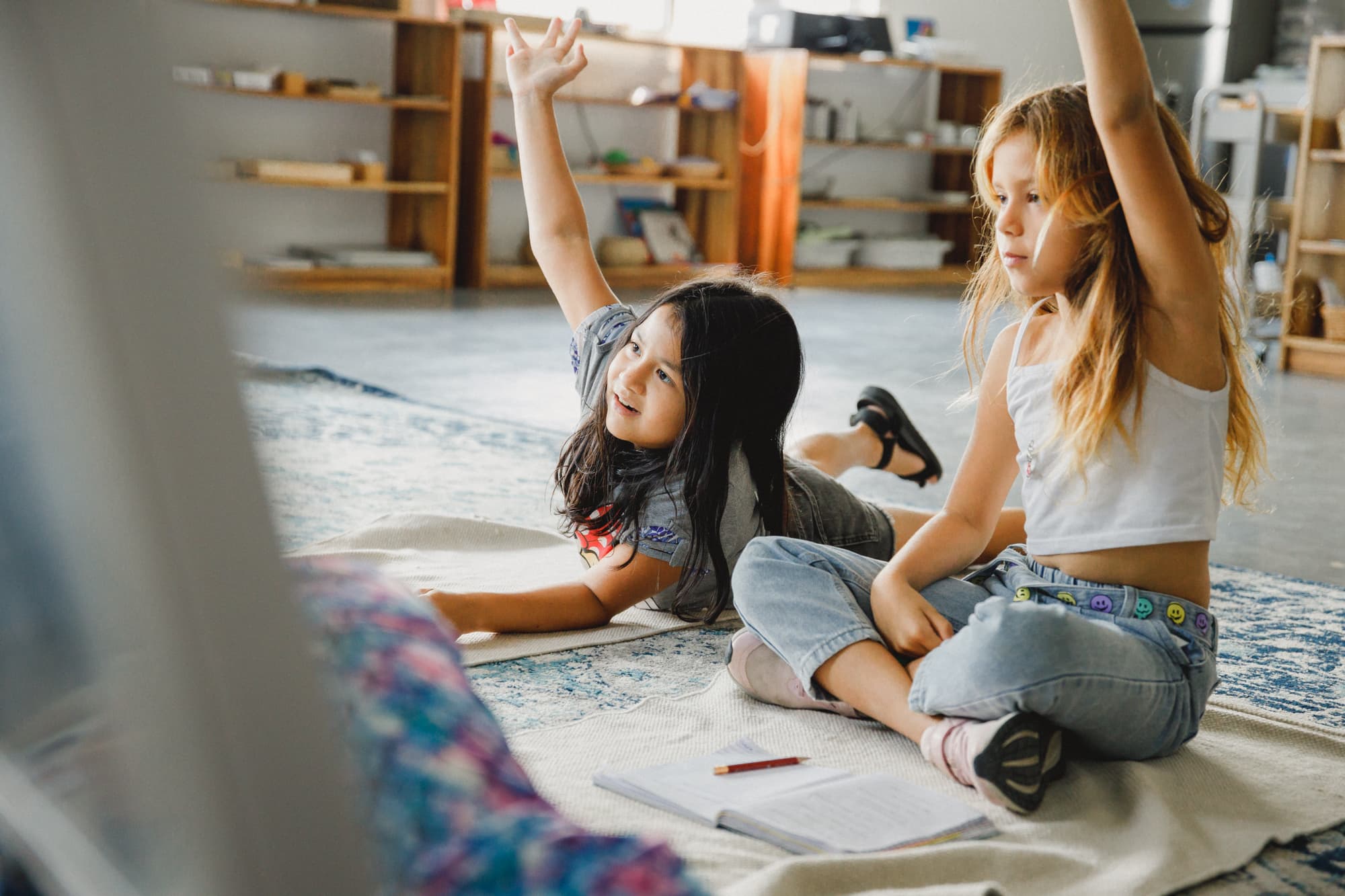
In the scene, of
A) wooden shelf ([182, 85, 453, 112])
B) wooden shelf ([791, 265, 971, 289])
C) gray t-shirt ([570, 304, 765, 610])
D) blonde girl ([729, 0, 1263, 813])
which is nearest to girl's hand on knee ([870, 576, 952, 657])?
blonde girl ([729, 0, 1263, 813])

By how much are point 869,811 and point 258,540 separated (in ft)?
2.56

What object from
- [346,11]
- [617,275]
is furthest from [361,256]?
[617,275]

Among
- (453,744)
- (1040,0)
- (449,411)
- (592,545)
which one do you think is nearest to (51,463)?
(453,744)

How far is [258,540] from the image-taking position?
0.36 meters

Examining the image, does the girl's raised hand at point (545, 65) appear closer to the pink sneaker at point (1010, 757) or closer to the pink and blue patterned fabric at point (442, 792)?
the pink sneaker at point (1010, 757)

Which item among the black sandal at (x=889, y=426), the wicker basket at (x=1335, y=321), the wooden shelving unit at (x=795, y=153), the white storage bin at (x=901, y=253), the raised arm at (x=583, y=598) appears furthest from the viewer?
the white storage bin at (x=901, y=253)

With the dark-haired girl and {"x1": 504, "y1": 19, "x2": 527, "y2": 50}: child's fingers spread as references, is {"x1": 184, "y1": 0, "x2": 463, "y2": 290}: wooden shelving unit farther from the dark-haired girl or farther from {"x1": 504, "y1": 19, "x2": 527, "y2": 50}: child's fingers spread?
the dark-haired girl

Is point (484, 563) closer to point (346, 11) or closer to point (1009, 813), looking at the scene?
point (1009, 813)

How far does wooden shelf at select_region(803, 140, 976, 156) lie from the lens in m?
6.67

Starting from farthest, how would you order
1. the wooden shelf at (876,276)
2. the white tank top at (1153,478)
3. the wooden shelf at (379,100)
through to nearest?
1. the wooden shelf at (876,276)
2. the wooden shelf at (379,100)
3. the white tank top at (1153,478)

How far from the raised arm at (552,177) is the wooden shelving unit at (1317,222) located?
311 centimetres

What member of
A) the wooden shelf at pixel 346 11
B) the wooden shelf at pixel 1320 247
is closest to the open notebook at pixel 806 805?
the wooden shelf at pixel 1320 247

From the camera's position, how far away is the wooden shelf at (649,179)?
577 cm

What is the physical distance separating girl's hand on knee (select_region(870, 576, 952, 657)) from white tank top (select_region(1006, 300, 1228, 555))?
129 millimetres
